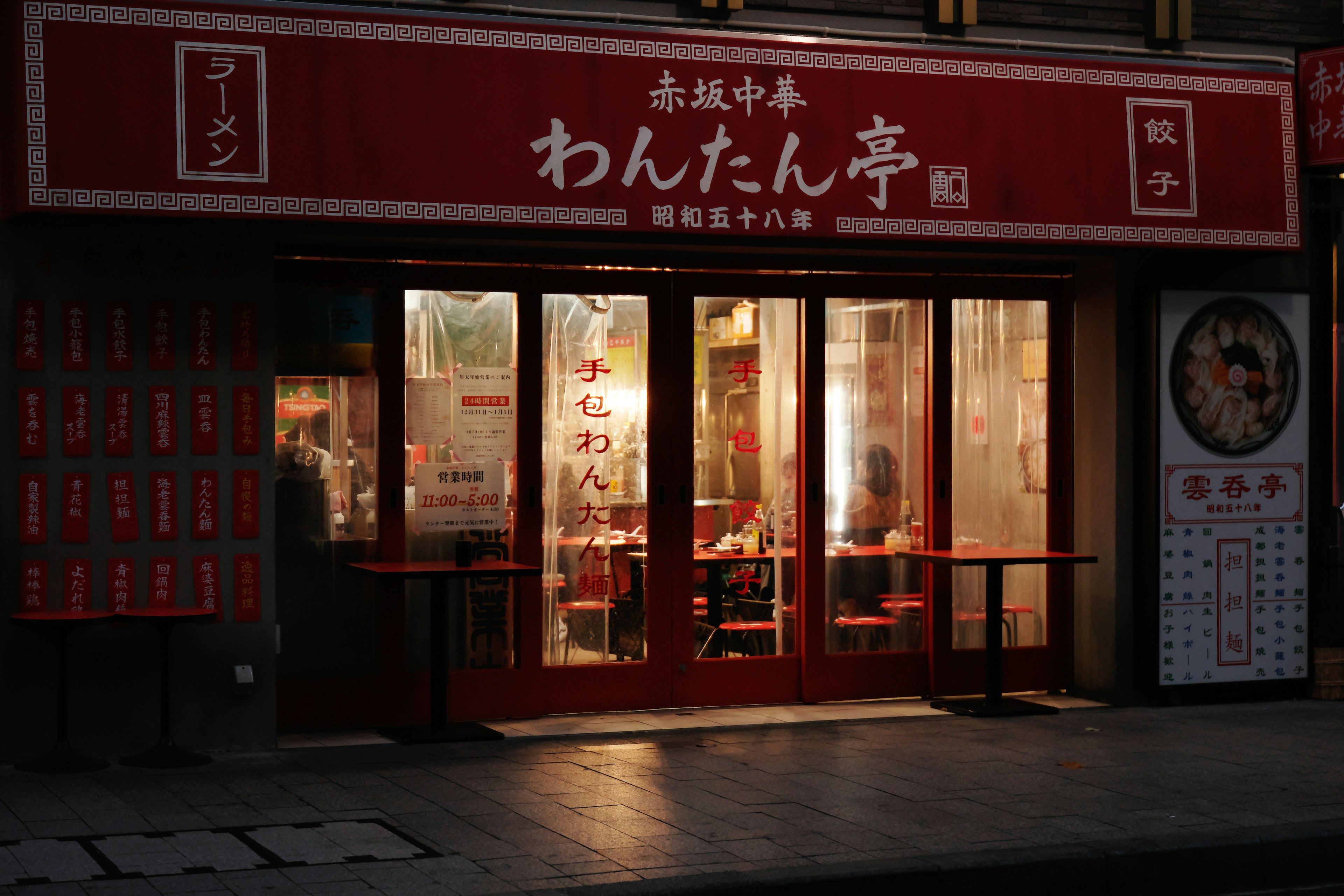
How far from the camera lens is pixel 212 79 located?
754 cm

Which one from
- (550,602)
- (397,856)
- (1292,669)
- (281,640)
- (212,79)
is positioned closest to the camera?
(397,856)

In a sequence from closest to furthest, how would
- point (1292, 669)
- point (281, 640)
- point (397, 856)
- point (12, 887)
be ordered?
point (12, 887), point (397, 856), point (281, 640), point (1292, 669)

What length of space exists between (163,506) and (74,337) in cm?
99

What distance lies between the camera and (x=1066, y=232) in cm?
901

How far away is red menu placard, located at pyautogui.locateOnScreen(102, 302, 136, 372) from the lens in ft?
25.9

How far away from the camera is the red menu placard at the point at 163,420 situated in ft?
26.1

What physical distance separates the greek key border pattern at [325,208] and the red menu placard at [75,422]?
1.04m

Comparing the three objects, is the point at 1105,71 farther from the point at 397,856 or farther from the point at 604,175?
the point at 397,856

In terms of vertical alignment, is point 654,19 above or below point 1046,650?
above

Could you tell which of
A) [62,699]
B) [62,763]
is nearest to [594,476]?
[62,699]

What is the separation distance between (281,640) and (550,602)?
5.39 feet

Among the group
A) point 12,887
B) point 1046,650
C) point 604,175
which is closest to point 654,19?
point 604,175

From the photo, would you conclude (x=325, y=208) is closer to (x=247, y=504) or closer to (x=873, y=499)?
(x=247, y=504)

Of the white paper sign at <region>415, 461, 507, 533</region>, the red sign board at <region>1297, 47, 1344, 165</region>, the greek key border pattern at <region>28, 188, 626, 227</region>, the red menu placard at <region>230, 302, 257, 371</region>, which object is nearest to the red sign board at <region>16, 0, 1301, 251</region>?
the greek key border pattern at <region>28, 188, 626, 227</region>
